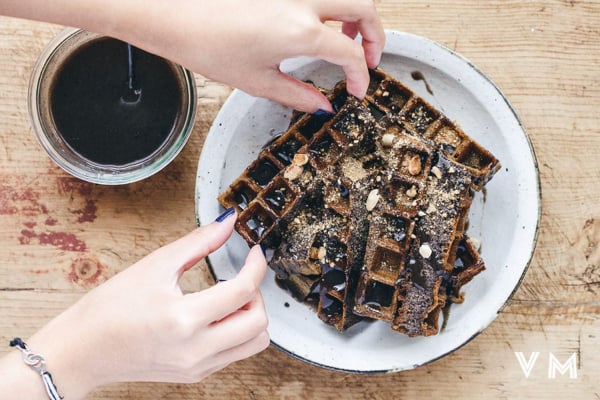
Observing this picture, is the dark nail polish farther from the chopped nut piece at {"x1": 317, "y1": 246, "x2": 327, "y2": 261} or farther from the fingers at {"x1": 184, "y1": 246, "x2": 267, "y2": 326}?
the fingers at {"x1": 184, "y1": 246, "x2": 267, "y2": 326}

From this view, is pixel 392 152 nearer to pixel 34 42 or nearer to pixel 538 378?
pixel 538 378

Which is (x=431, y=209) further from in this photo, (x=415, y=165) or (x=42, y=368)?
(x=42, y=368)

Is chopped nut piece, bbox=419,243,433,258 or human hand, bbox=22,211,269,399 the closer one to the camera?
human hand, bbox=22,211,269,399

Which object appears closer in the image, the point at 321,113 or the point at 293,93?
the point at 293,93

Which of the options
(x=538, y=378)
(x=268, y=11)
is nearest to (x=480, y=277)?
(x=538, y=378)

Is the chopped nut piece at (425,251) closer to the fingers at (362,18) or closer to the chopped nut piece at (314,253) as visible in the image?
the chopped nut piece at (314,253)

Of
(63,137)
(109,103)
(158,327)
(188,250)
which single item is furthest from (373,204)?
(63,137)

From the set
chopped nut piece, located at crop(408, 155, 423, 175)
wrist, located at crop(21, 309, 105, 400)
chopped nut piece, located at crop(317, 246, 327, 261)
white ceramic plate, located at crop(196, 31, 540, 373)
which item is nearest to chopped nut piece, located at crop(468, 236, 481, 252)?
white ceramic plate, located at crop(196, 31, 540, 373)
